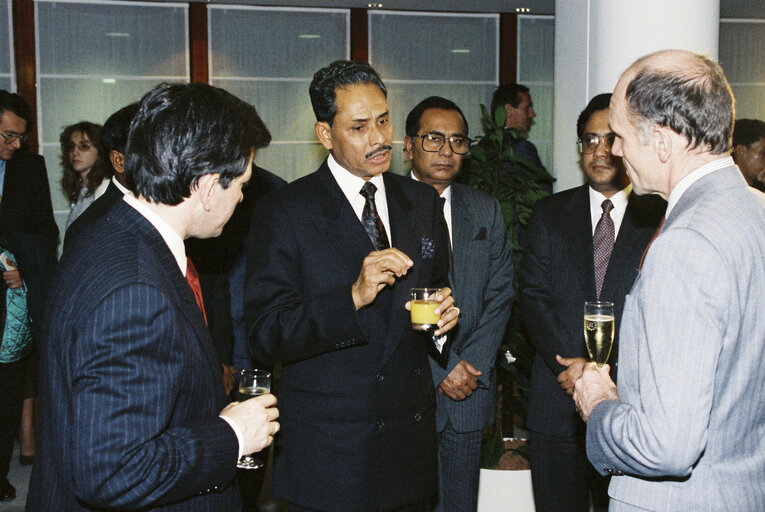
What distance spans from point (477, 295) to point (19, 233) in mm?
2792

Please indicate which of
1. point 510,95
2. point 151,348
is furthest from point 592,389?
point 510,95

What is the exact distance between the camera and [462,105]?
828 centimetres

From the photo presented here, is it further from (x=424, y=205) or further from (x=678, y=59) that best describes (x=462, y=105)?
(x=678, y=59)

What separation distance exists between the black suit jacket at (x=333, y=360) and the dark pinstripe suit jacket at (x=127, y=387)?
71 cm

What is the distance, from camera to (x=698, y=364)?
151 centimetres

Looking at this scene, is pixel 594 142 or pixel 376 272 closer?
pixel 376 272

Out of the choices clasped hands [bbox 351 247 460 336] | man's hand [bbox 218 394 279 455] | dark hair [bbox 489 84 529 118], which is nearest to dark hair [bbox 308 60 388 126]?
clasped hands [bbox 351 247 460 336]

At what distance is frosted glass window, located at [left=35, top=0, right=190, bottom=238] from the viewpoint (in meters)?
7.41

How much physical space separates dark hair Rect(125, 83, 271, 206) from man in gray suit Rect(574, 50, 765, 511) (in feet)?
3.18

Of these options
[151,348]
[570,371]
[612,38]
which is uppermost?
[612,38]

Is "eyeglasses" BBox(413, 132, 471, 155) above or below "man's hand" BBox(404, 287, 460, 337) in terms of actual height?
above

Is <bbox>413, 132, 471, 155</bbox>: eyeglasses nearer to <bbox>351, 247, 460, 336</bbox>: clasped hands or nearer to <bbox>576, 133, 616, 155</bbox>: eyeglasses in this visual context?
<bbox>576, 133, 616, 155</bbox>: eyeglasses

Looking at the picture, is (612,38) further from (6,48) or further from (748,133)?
(6,48)

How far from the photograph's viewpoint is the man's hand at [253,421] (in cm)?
168
